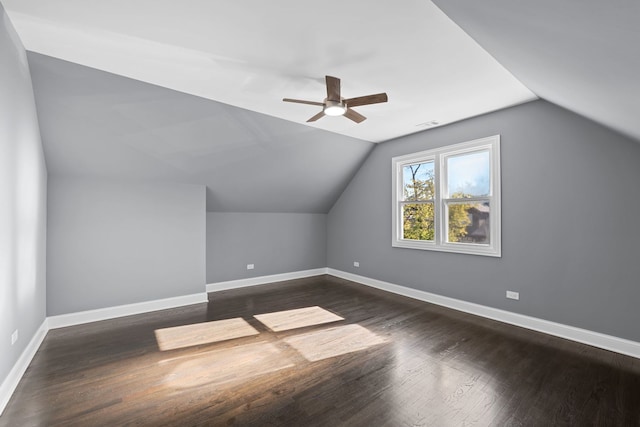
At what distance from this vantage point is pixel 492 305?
3791 millimetres

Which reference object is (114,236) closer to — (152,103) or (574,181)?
(152,103)

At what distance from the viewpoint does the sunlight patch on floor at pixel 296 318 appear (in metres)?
3.61

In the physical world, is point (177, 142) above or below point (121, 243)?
above

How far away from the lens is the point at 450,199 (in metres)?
4.34

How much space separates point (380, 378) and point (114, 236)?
3.80 m

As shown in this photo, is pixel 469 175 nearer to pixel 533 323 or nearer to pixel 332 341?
pixel 533 323

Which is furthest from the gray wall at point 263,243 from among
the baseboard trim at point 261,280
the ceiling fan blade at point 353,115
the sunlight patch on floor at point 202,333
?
the ceiling fan blade at point 353,115

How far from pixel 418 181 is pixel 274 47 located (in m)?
3.36

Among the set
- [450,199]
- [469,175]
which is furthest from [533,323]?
[469,175]

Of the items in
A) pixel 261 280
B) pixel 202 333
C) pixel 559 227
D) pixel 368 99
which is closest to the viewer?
pixel 368 99

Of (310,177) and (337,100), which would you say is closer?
(337,100)

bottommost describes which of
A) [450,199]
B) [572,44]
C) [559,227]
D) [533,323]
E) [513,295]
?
[533,323]

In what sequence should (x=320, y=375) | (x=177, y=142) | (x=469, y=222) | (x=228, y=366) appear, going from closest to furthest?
(x=320, y=375) → (x=228, y=366) → (x=177, y=142) → (x=469, y=222)

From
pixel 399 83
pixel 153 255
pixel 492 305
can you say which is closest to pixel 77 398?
pixel 153 255
